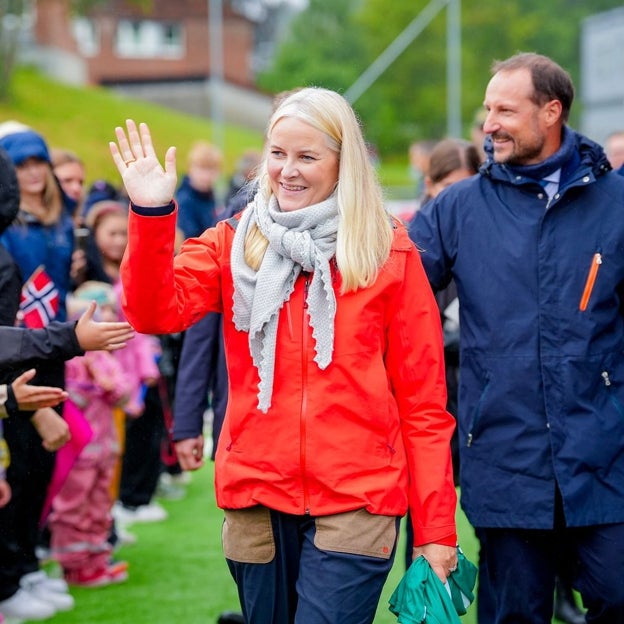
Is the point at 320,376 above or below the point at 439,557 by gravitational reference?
above

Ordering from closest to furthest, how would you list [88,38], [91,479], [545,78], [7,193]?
1. [545,78]
2. [7,193]
3. [91,479]
4. [88,38]

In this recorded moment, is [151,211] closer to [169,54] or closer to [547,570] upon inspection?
[547,570]

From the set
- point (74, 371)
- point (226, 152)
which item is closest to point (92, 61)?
point (226, 152)

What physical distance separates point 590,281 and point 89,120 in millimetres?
40085

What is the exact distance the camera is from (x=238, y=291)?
12.2ft

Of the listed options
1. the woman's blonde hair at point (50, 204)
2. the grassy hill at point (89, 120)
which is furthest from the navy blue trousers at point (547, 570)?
the grassy hill at point (89, 120)

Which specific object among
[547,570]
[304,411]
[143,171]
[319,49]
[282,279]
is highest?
[319,49]

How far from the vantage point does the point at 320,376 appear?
3.65 meters

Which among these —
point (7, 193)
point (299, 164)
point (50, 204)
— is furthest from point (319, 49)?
point (299, 164)

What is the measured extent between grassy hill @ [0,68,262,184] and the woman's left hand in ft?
106

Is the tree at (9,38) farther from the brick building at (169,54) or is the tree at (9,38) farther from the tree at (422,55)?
the brick building at (169,54)

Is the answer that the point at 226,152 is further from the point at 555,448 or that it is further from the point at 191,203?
the point at 555,448

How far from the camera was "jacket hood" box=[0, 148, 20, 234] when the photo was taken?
15.9 feet

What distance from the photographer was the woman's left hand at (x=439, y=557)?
12.4ft
